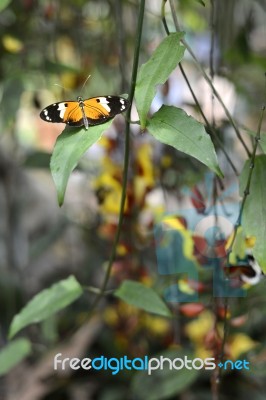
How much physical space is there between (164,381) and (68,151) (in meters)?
0.58

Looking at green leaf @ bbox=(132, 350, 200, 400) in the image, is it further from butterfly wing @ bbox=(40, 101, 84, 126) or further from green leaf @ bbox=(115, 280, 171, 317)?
butterfly wing @ bbox=(40, 101, 84, 126)

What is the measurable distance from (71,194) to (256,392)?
0.92 metres

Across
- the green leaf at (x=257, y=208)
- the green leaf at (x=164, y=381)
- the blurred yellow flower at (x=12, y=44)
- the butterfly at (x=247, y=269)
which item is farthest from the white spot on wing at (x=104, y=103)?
the blurred yellow flower at (x=12, y=44)

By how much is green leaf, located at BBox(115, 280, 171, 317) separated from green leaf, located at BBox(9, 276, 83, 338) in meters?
0.06

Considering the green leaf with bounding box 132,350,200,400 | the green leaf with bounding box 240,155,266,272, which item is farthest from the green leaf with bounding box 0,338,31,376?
the green leaf with bounding box 240,155,266,272

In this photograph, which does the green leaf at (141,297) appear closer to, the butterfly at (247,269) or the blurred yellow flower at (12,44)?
the butterfly at (247,269)

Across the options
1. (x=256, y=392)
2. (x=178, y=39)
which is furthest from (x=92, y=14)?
(x=178, y=39)

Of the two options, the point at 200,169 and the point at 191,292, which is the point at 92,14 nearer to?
the point at 200,169

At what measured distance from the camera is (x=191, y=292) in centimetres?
88

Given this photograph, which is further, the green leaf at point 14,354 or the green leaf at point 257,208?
the green leaf at point 14,354

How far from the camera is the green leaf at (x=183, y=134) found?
1.90ft

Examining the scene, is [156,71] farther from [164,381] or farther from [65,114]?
[164,381]

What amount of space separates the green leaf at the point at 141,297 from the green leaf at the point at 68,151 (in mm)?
273

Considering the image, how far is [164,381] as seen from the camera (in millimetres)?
1061
